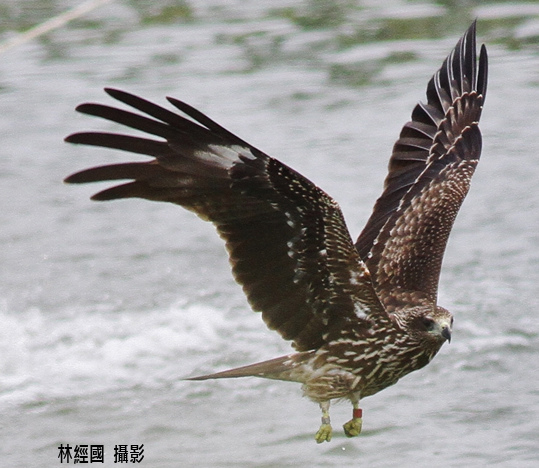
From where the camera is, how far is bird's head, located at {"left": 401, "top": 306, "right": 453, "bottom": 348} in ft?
18.5

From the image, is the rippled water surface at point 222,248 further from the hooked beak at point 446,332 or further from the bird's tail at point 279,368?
Result: the hooked beak at point 446,332

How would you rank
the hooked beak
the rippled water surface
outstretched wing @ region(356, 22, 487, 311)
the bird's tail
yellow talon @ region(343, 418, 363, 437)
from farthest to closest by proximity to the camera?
the rippled water surface → outstretched wing @ region(356, 22, 487, 311) → yellow talon @ region(343, 418, 363, 437) → the bird's tail → the hooked beak

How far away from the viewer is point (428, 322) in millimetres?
5664

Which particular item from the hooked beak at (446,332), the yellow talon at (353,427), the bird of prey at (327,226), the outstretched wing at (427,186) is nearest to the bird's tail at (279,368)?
the bird of prey at (327,226)

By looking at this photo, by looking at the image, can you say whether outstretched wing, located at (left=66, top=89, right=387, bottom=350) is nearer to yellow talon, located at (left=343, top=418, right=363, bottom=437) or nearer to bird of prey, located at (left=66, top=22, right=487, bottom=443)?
bird of prey, located at (left=66, top=22, right=487, bottom=443)

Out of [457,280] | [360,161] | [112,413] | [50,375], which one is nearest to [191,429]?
[112,413]

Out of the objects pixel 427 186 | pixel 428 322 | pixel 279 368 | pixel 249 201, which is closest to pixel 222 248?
pixel 427 186

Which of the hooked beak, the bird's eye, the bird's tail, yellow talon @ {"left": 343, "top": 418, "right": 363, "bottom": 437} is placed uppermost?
the bird's eye

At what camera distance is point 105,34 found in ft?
52.7

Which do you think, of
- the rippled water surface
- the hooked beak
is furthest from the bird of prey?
the rippled water surface

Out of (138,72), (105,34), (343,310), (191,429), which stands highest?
(105,34)

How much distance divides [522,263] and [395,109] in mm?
3747

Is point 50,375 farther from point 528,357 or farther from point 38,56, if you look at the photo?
point 38,56

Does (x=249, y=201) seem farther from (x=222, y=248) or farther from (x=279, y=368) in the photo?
(x=222, y=248)
